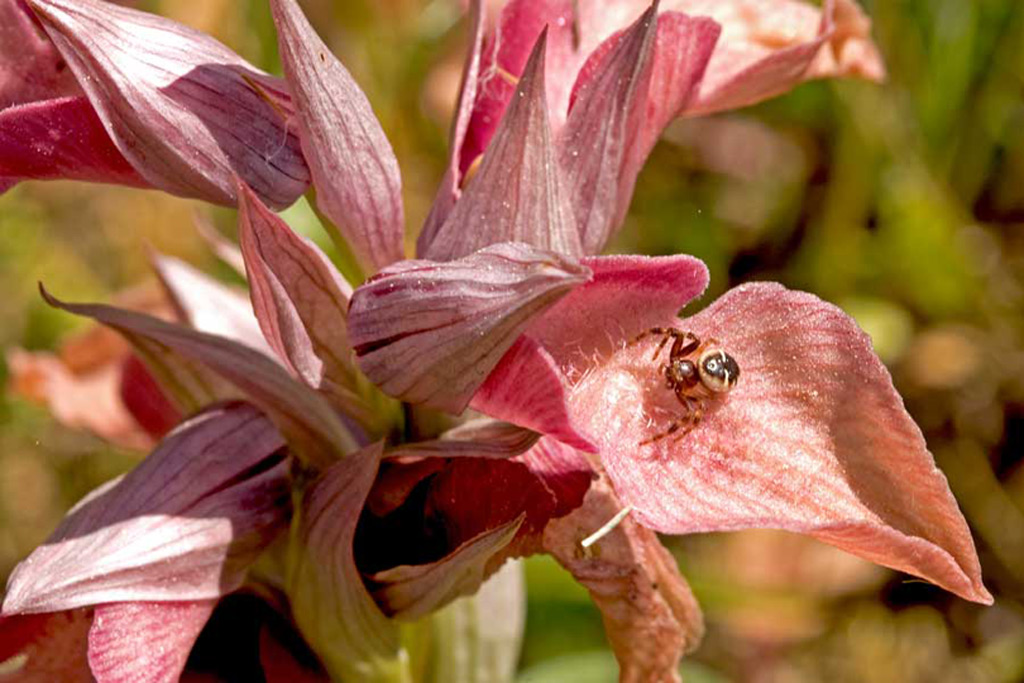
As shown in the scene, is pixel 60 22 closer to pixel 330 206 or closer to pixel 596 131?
pixel 330 206

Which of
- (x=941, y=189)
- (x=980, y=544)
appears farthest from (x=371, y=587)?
(x=941, y=189)

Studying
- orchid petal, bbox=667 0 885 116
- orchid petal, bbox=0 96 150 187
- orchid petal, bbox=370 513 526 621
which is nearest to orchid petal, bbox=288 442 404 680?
orchid petal, bbox=370 513 526 621

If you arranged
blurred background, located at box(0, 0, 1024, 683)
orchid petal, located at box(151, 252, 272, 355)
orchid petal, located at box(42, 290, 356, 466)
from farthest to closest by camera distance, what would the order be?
blurred background, located at box(0, 0, 1024, 683) → orchid petal, located at box(151, 252, 272, 355) → orchid petal, located at box(42, 290, 356, 466)

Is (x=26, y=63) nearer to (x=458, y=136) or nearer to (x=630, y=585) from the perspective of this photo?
(x=458, y=136)

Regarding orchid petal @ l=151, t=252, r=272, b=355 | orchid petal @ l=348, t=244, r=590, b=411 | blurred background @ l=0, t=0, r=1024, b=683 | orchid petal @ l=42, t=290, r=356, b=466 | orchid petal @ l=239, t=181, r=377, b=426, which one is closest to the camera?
orchid petal @ l=348, t=244, r=590, b=411

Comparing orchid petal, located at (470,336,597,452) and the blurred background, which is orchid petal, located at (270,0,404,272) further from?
the blurred background

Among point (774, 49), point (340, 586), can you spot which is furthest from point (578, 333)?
point (774, 49)

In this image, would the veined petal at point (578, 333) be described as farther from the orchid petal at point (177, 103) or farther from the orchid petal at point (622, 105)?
the orchid petal at point (177, 103)
